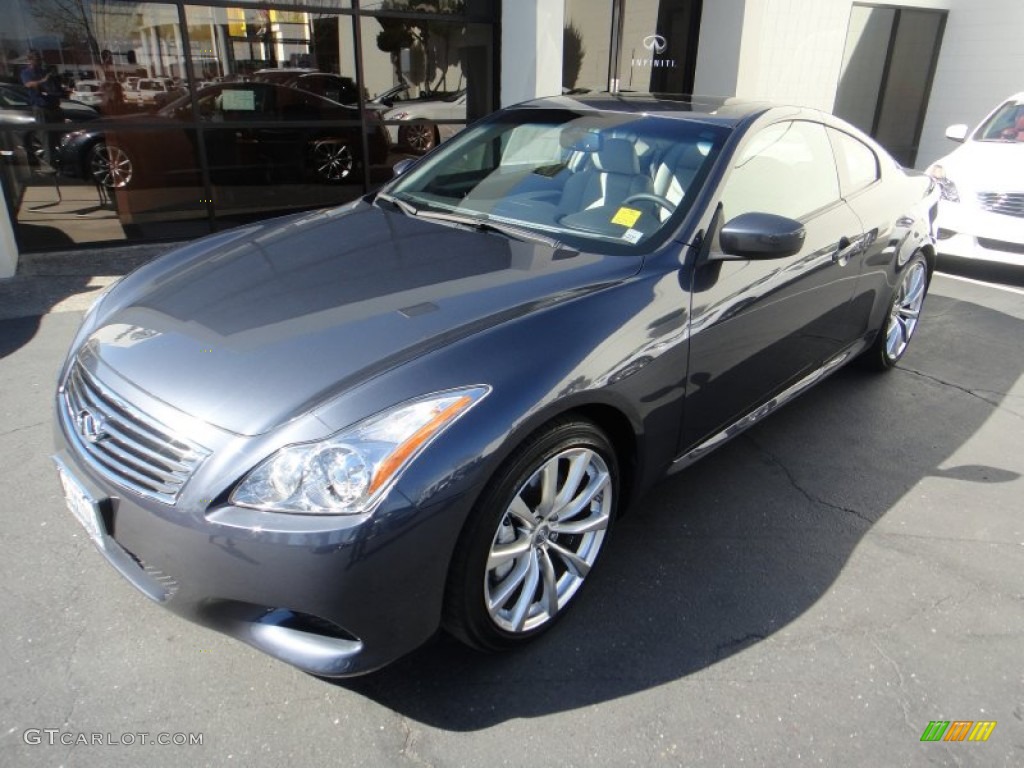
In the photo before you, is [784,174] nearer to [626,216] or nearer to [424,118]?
[626,216]

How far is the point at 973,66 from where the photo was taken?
11.2m

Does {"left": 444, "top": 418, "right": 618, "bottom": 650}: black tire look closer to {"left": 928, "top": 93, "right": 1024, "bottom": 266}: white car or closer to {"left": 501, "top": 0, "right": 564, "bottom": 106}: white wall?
{"left": 928, "top": 93, "right": 1024, "bottom": 266}: white car

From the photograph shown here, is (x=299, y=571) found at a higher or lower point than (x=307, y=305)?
lower

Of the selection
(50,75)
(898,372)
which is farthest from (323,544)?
(50,75)

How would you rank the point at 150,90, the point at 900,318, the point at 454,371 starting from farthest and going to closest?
the point at 150,90 < the point at 900,318 < the point at 454,371

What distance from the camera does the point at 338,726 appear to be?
2.02 metres

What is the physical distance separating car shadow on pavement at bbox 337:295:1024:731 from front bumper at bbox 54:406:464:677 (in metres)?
0.38

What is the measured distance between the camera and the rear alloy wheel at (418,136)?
8.27 meters

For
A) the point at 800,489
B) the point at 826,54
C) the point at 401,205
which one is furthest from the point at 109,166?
the point at 826,54

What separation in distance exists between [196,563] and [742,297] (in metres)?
2.04

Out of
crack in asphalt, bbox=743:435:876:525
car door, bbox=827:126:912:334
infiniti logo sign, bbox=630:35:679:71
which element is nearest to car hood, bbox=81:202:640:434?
crack in asphalt, bbox=743:435:876:525

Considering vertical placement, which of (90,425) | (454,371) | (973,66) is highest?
(973,66)

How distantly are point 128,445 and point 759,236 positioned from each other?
2079mm

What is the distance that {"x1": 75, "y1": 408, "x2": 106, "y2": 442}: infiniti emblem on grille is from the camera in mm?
2033
